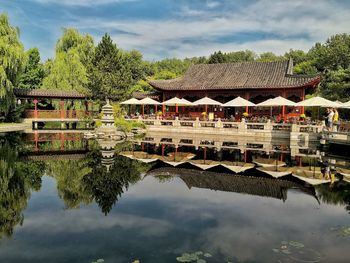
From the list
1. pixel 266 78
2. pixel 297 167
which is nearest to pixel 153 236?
pixel 297 167

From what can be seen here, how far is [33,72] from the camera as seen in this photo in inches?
1425

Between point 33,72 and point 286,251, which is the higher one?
point 33,72

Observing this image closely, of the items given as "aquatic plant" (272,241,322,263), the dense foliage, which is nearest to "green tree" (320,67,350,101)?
the dense foliage

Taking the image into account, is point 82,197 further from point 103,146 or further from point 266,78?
point 266,78

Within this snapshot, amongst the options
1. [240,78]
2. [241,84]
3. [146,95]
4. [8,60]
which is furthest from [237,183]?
[146,95]

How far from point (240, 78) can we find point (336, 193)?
20.1 metres

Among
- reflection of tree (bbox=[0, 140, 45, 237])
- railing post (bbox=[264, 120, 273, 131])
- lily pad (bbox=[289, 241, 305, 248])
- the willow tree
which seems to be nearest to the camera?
lily pad (bbox=[289, 241, 305, 248])

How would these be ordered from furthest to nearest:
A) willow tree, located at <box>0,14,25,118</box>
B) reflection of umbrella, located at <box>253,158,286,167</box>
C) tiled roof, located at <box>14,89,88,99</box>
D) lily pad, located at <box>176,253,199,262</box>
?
tiled roof, located at <box>14,89,88,99</box> < willow tree, located at <box>0,14,25,118</box> < reflection of umbrella, located at <box>253,158,286,167</box> < lily pad, located at <box>176,253,199,262</box>

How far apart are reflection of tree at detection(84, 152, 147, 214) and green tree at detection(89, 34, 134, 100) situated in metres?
16.6

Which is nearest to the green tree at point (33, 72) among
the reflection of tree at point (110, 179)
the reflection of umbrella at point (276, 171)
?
the reflection of tree at point (110, 179)

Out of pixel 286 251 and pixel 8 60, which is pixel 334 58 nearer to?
pixel 8 60

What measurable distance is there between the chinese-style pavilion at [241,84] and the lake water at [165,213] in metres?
13.2

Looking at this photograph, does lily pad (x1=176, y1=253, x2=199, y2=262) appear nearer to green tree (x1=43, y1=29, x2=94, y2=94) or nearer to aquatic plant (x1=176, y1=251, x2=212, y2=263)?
aquatic plant (x1=176, y1=251, x2=212, y2=263)

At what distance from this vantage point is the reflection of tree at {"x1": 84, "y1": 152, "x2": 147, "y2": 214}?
809 centimetres
